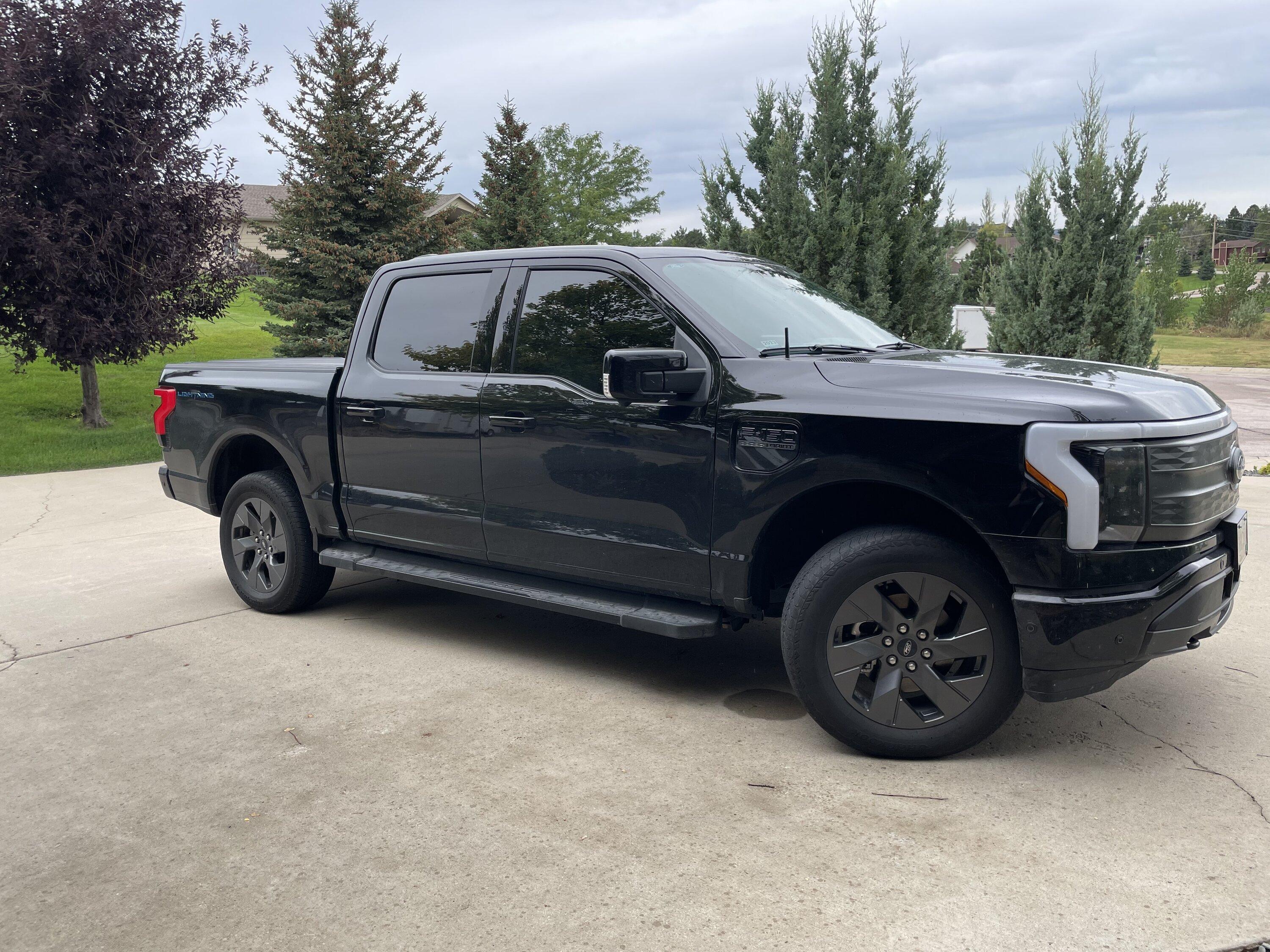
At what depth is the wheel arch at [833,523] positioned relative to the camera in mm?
3697

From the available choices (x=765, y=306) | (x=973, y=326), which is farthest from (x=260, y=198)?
(x=765, y=306)

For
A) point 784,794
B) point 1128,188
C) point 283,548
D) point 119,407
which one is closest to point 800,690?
point 784,794

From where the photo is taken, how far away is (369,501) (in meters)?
5.40

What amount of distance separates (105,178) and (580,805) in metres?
13.4

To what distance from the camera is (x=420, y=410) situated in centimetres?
508

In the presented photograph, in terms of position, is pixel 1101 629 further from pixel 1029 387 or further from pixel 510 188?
pixel 510 188

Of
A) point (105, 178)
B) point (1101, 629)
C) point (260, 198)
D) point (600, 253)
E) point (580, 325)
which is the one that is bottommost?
point (1101, 629)

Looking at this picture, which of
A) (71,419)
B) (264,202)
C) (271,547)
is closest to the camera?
(271,547)

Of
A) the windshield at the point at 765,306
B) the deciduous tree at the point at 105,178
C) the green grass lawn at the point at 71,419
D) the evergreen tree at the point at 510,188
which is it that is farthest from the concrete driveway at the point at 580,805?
the evergreen tree at the point at 510,188

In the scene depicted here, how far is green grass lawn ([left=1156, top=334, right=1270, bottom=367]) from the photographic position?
108ft

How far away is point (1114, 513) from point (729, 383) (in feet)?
4.81

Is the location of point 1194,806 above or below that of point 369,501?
below

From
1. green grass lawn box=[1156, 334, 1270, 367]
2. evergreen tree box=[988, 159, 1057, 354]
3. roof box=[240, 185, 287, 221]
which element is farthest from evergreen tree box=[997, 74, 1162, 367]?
roof box=[240, 185, 287, 221]

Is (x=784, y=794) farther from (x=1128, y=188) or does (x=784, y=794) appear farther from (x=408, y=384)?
(x=1128, y=188)
